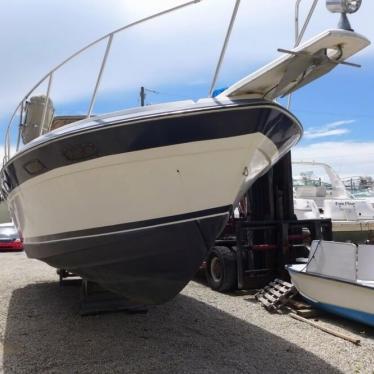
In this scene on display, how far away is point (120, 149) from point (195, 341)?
6.97 ft

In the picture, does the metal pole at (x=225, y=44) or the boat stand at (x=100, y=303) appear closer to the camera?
the metal pole at (x=225, y=44)

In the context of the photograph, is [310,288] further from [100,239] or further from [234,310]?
[100,239]

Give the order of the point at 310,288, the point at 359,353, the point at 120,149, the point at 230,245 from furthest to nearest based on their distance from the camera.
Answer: the point at 230,245, the point at 310,288, the point at 359,353, the point at 120,149

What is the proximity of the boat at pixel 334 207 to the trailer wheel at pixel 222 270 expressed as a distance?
505 cm

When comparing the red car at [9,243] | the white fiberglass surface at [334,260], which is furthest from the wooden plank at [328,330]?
the red car at [9,243]

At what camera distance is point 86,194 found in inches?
154

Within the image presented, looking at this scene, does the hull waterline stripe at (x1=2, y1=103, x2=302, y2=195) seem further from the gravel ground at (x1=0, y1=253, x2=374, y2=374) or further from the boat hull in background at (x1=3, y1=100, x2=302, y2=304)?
the gravel ground at (x1=0, y1=253, x2=374, y2=374)

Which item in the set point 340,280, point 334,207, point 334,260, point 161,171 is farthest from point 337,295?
point 334,207

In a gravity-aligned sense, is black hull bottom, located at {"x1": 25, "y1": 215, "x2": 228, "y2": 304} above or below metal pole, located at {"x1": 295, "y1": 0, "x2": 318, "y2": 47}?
below

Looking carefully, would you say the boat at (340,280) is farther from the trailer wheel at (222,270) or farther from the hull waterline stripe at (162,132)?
the hull waterline stripe at (162,132)

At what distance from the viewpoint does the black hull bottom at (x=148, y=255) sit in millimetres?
3863

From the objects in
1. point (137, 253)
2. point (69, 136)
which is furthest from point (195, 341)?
point (69, 136)

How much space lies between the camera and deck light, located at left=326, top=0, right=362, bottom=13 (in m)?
3.22

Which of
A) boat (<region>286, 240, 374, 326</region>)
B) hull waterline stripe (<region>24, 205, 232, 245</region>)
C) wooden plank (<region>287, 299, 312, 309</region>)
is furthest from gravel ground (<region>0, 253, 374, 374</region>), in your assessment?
hull waterline stripe (<region>24, 205, 232, 245</region>)
